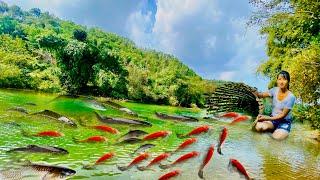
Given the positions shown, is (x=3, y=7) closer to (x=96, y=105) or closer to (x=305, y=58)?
(x=305, y=58)

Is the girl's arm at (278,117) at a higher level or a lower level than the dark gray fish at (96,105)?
higher

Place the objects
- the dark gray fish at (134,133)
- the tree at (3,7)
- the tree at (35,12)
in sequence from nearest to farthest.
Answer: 1. the dark gray fish at (134,133)
2. the tree at (35,12)
3. the tree at (3,7)

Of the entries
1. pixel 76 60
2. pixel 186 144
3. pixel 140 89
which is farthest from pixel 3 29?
pixel 186 144

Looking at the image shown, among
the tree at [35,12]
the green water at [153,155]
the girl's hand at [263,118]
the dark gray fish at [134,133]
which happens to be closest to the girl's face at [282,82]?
the girl's hand at [263,118]

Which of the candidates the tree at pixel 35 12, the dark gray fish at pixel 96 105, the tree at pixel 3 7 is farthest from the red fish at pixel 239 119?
the tree at pixel 3 7

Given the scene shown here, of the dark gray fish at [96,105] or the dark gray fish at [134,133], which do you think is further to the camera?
the dark gray fish at [134,133]

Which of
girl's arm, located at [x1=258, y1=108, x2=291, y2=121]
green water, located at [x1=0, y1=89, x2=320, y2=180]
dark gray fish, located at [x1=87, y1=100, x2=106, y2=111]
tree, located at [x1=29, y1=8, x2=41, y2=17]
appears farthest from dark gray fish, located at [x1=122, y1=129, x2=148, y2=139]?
tree, located at [x1=29, y1=8, x2=41, y2=17]

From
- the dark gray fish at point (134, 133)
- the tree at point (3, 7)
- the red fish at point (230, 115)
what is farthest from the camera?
the tree at point (3, 7)

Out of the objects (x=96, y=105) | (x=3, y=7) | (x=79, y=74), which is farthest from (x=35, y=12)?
(x=96, y=105)

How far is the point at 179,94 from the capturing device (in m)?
46.6

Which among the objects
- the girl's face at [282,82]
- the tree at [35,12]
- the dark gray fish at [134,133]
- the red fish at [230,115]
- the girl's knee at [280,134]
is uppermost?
the tree at [35,12]

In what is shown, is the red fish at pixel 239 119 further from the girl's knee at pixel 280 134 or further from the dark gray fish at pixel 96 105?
the dark gray fish at pixel 96 105

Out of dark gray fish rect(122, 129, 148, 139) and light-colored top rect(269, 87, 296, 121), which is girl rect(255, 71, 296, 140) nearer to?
light-colored top rect(269, 87, 296, 121)

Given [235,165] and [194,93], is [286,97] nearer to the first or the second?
[235,165]
